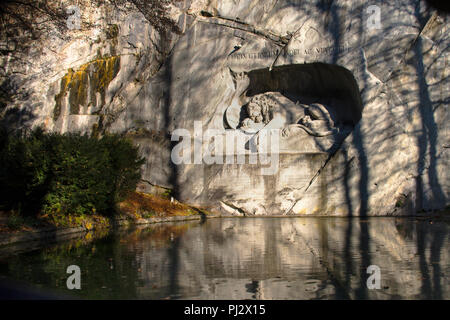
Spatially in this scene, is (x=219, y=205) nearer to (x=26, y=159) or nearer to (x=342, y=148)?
(x=342, y=148)

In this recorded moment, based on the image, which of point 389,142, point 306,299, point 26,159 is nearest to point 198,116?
point 389,142

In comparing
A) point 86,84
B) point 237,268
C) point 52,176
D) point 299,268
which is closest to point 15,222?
point 52,176

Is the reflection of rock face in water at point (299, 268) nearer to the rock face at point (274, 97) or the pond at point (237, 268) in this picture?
the pond at point (237, 268)

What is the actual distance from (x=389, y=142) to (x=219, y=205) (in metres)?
6.84

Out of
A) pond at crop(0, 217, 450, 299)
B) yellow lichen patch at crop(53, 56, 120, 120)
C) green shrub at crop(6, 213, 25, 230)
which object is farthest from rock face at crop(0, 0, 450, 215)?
pond at crop(0, 217, 450, 299)

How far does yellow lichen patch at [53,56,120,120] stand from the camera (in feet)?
Result: 73.0

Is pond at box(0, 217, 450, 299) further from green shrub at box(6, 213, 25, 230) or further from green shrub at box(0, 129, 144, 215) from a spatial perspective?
green shrub at box(0, 129, 144, 215)

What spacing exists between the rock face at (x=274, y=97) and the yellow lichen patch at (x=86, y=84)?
0.17 feet

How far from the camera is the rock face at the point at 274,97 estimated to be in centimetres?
1769

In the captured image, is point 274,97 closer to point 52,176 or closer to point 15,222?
point 52,176

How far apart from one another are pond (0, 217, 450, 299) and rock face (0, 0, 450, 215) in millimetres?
9374

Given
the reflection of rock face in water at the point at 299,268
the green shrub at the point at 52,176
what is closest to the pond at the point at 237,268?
the reflection of rock face in water at the point at 299,268

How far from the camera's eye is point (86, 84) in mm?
22312

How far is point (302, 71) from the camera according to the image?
20.4 metres
